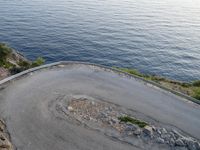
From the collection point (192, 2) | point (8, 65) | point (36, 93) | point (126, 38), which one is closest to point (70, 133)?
point (36, 93)

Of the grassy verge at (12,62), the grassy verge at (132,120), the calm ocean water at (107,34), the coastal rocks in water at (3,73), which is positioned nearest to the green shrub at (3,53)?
the grassy verge at (12,62)

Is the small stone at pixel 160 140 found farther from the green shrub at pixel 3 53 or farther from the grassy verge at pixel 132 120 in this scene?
the green shrub at pixel 3 53

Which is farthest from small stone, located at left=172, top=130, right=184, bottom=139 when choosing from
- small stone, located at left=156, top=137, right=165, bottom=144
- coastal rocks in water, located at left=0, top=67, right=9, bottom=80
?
coastal rocks in water, located at left=0, top=67, right=9, bottom=80

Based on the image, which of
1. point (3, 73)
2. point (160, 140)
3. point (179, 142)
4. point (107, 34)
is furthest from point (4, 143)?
point (107, 34)

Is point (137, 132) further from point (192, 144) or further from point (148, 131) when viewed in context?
point (192, 144)

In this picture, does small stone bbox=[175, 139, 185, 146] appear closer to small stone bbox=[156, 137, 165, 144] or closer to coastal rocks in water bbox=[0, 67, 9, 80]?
small stone bbox=[156, 137, 165, 144]

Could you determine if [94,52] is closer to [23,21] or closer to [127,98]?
[23,21]
